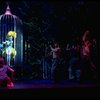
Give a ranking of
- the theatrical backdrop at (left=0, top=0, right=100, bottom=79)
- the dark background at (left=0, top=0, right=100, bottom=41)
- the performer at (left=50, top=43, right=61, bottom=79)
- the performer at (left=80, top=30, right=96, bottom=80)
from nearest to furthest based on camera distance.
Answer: the performer at (left=80, top=30, right=96, bottom=80)
the performer at (left=50, top=43, right=61, bottom=79)
the theatrical backdrop at (left=0, top=0, right=100, bottom=79)
the dark background at (left=0, top=0, right=100, bottom=41)

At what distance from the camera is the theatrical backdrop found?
34.4ft

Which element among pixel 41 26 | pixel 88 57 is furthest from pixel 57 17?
pixel 88 57

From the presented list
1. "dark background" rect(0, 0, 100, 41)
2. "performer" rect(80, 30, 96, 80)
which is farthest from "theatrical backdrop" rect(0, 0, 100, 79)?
"performer" rect(80, 30, 96, 80)

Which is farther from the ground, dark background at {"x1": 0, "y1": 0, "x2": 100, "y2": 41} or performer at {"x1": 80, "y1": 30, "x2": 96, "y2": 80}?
dark background at {"x1": 0, "y1": 0, "x2": 100, "y2": 41}

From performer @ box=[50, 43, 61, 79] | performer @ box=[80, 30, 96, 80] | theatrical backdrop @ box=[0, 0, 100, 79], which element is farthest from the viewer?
theatrical backdrop @ box=[0, 0, 100, 79]

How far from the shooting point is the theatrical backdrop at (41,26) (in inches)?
412

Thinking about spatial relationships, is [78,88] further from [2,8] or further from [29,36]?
[2,8]

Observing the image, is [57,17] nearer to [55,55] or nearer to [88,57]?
[55,55]

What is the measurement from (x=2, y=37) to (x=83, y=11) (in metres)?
3.07

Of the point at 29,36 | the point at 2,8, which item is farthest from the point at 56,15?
the point at 2,8

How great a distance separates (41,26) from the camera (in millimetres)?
10766

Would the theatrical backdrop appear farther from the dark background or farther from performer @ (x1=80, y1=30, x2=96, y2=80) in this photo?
performer @ (x1=80, y1=30, x2=96, y2=80)

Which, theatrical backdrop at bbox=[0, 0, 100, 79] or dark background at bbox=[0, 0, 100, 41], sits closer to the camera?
theatrical backdrop at bbox=[0, 0, 100, 79]

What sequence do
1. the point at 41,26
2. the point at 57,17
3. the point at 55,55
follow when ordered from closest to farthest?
the point at 55,55
the point at 41,26
the point at 57,17
